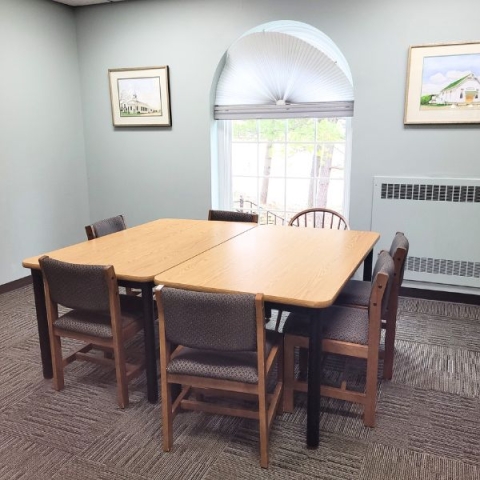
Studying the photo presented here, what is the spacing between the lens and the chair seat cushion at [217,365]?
68.7 inches

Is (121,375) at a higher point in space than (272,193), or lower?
lower

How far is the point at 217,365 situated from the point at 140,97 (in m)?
3.26

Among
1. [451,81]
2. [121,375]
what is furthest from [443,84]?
[121,375]

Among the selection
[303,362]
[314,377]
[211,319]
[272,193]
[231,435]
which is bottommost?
[231,435]

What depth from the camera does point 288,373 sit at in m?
2.11

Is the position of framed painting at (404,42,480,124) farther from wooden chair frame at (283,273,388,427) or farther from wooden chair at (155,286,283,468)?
wooden chair at (155,286,283,468)

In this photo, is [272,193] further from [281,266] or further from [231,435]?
[231,435]

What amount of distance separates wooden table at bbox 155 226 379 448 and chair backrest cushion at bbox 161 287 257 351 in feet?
0.54

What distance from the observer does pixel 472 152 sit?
3.40 metres

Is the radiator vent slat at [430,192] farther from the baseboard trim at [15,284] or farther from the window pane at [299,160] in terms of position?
the baseboard trim at [15,284]

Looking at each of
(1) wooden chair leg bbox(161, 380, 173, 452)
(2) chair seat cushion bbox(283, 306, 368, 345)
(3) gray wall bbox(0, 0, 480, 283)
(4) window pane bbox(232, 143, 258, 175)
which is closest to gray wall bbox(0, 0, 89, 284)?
(3) gray wall bbox(0, 0, 480, 283)

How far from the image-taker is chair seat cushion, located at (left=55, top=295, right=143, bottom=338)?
84.5 inches

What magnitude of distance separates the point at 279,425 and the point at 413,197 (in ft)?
7.33

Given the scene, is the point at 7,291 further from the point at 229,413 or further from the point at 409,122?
the point at 409,122
